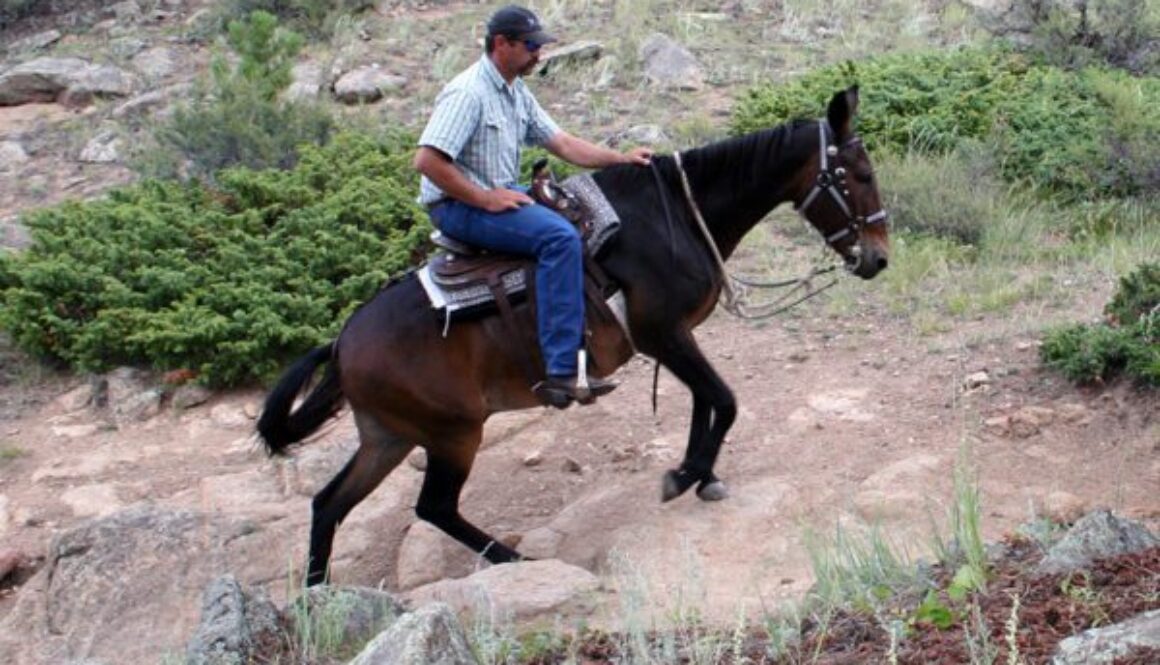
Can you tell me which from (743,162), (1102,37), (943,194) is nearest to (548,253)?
(743,162)

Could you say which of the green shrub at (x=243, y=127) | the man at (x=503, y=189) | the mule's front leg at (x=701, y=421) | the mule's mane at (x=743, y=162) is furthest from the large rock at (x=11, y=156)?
the mule's front leg at (x=701, y=421)

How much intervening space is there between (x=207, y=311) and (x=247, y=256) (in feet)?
2.00

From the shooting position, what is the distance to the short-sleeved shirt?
22.9ft

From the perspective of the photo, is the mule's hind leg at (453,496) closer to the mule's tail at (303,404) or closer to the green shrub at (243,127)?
the mule's tail at (303,404)

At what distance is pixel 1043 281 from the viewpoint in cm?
1010

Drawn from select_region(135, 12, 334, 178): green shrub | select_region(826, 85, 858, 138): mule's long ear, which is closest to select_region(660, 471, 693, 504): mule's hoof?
select_region(826, 85, 858, 138): mule's long ear

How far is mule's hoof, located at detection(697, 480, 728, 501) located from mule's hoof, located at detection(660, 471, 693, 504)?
100mm

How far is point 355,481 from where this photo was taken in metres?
7.59

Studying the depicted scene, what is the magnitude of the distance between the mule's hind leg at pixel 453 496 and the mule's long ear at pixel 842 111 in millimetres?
2225

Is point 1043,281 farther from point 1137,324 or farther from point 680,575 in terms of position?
point 680,575

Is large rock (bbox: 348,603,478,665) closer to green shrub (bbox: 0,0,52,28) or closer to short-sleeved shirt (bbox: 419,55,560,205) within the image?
short-sleeved shirt (bbox: 419,55,560,205)

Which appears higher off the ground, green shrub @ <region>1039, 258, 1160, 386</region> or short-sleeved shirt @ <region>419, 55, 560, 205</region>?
short-sleeved shirt @ <region>419, 55, 560, 205</region>

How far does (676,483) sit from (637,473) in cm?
82

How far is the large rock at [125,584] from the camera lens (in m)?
7.70
